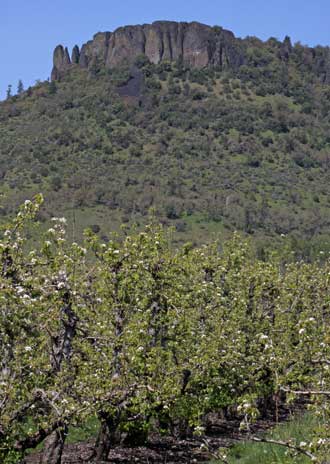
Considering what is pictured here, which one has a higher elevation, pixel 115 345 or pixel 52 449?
pixel 115 345

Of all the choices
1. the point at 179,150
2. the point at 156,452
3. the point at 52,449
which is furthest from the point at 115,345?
the point at 179,150

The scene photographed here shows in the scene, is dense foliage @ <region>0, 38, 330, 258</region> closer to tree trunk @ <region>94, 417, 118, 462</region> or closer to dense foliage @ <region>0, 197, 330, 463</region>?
dense foliage @ <region>0, 197, 330, 463</region>

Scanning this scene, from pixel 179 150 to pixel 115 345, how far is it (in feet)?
430

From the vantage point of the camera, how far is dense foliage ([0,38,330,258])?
11456 cm

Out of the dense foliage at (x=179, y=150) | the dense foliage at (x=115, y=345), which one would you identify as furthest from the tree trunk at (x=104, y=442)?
the dense foliage at (x=179, y=150)

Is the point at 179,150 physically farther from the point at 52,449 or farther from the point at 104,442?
the point at 52,449

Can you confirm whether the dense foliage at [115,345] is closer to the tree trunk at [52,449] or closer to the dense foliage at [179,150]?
the tree trunk at [52,449]

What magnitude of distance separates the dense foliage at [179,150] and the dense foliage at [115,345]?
232 ft

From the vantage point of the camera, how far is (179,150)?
14388cm

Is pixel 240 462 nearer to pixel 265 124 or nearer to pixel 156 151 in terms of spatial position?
pixel 156 151

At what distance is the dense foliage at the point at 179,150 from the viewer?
11456 centimetres

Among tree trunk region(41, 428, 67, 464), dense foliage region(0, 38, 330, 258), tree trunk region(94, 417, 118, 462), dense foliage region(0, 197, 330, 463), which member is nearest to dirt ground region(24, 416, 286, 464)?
tree trunk region(94, 417, 118, 462)

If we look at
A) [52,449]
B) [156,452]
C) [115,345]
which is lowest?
[156,452]

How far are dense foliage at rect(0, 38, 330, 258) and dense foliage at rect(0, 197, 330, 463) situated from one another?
232 ft
